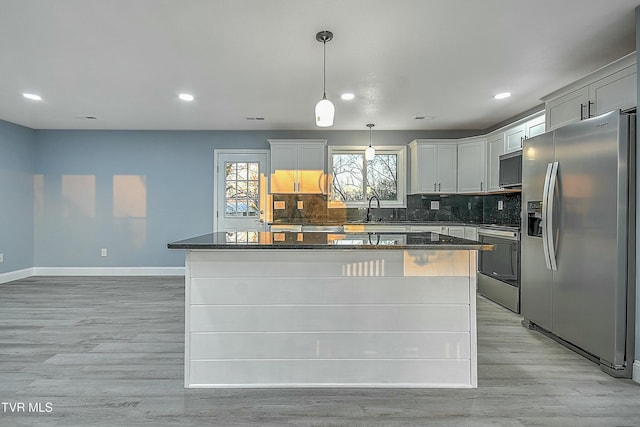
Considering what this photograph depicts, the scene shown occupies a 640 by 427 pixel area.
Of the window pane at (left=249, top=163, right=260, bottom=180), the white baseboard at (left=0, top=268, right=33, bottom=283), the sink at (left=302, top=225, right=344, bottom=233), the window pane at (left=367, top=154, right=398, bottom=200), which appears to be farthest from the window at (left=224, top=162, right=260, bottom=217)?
the white baseboard at (left=0, top=268, right=33, bottom=283)

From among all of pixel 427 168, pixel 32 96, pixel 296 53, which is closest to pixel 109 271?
pixel 32 96

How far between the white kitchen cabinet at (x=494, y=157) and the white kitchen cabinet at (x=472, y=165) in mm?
97

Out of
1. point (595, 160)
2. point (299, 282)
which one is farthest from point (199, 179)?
point (595, 160)

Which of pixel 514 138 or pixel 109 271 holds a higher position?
pixel 514 138

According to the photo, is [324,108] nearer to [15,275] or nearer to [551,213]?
[551,213]

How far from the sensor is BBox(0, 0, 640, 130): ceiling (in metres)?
2.29

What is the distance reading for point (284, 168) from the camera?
5387mm

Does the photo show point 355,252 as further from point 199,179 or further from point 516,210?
point 199,179

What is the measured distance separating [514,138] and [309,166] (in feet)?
9.08

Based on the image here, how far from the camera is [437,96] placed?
4.00 m

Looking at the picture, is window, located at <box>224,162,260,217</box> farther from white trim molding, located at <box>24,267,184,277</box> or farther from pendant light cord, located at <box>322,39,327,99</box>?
pendant light cord, located at <box>322,39,327,99</box>

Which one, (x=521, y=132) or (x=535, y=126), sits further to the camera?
(x=521, y=132)

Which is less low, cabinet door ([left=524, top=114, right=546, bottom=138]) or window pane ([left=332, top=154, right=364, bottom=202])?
cabinet door ([left=524, top=114, right=546, bottom=138])

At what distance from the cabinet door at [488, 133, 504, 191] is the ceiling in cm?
37
